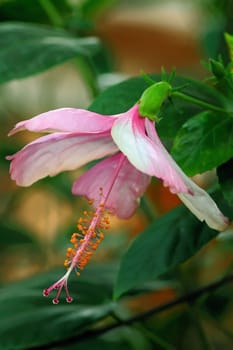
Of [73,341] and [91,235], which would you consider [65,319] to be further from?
[91,235]

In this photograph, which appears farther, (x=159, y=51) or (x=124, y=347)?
(x=159, y=51)

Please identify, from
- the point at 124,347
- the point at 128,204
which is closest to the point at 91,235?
the point at 128,204

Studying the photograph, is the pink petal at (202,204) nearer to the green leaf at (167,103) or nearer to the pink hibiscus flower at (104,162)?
the pink hibiscus flower at (104,162)

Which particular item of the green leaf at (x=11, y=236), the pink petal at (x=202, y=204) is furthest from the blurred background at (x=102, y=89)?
the pink petal at (x=202, y=204)

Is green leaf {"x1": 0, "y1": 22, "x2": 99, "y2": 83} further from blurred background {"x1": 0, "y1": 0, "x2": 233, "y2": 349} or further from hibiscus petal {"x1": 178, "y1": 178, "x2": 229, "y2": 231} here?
hibiscus petal {"x1": 178, "y1": 178, "x2": 229, "y2": 231}

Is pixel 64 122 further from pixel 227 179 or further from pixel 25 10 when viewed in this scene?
pixel 25 10

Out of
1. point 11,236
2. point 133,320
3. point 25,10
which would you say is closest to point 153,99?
point 133,320
